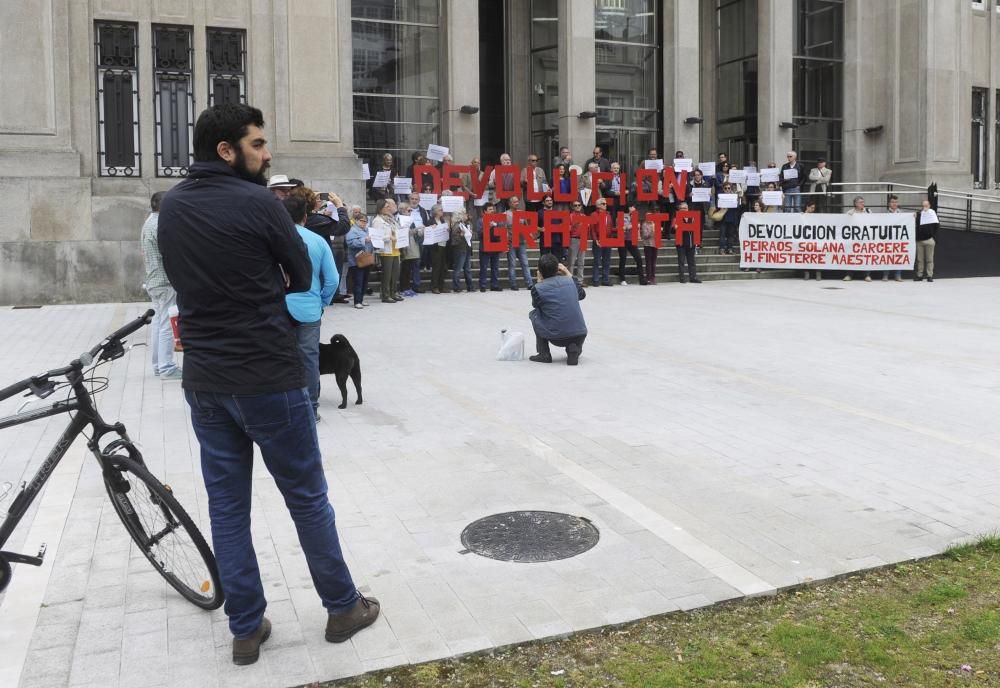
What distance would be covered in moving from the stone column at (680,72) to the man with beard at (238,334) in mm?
23801

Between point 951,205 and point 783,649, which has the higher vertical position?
point 951,205

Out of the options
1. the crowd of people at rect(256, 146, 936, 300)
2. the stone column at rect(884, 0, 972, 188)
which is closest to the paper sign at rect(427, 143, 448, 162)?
the crowd of people at rect(256, 146, 936, 300)

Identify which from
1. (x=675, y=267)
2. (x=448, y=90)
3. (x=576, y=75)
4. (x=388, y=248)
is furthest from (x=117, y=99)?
(x=675, y=267)

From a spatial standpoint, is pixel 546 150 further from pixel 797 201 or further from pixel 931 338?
pixel 931 338

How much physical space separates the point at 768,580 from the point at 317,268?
4186 mm

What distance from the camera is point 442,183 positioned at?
21.3m

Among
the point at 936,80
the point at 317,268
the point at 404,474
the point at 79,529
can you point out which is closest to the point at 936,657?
the point at 404,474

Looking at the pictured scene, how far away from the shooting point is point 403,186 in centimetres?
2088

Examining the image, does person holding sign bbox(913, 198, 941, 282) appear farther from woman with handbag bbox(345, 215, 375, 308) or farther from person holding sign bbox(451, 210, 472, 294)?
woman with handbag bbox(345, 215, 375, 308)

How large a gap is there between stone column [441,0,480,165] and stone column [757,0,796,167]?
832 cm

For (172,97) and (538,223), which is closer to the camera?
(172,97)

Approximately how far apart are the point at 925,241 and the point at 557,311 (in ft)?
47.9

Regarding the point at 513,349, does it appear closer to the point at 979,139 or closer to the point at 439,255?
the point at 439,255

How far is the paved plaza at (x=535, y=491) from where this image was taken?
421 centimetres
